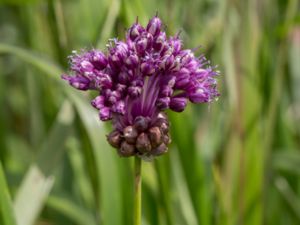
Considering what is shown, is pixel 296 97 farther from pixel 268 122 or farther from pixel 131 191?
pixel 131 191

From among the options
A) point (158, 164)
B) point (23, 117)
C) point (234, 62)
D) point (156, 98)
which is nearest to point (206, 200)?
point (158, 164)

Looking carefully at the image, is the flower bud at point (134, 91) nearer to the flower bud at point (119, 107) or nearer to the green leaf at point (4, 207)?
the flower bud at point (119, 107)

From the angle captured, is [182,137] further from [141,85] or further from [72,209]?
[141,85]

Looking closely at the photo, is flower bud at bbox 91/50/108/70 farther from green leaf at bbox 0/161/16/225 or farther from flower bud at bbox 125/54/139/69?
green leaf at bbox 0/161/16/225

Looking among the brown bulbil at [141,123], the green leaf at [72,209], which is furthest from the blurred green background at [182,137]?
the brown bulbil at [141,123]

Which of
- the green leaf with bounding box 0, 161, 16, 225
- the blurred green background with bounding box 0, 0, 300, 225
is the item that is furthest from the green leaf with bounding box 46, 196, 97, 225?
the green leaf with bounding box 0, 161, 16, 225

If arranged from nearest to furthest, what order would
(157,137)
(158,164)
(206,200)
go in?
(157,137) < (158,164) < (206,200)

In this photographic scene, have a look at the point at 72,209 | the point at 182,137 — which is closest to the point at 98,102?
the point at 182,137
